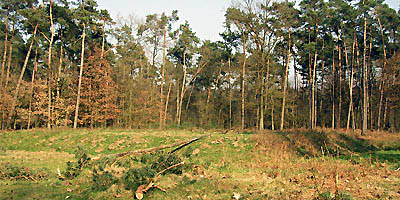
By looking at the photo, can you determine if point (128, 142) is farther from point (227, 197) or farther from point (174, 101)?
point (174, 101)

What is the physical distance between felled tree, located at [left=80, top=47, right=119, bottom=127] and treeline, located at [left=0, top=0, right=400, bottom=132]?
0.13m

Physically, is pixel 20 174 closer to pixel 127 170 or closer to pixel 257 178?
pixel 127 170

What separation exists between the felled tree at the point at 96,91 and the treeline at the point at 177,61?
0.13 meters

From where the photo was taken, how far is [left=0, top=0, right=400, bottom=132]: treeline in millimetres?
30484

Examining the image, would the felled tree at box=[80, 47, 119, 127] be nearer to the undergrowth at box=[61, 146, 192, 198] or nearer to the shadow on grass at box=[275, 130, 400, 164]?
the shadow on grass at box=[275, 130, 400, 164]

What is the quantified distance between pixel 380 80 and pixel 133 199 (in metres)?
36.7

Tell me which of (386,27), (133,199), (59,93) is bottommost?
(133,199)

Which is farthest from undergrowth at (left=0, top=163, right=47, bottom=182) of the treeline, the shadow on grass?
Answer: the treeline

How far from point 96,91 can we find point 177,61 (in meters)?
15.7

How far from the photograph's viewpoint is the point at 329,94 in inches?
1695

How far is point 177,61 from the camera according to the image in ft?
145

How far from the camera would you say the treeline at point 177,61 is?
100 ft

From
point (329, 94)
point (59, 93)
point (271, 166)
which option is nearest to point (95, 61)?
point (59, 93)

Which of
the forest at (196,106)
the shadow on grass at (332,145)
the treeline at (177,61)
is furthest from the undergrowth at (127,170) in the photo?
the treeline at (177,61)
